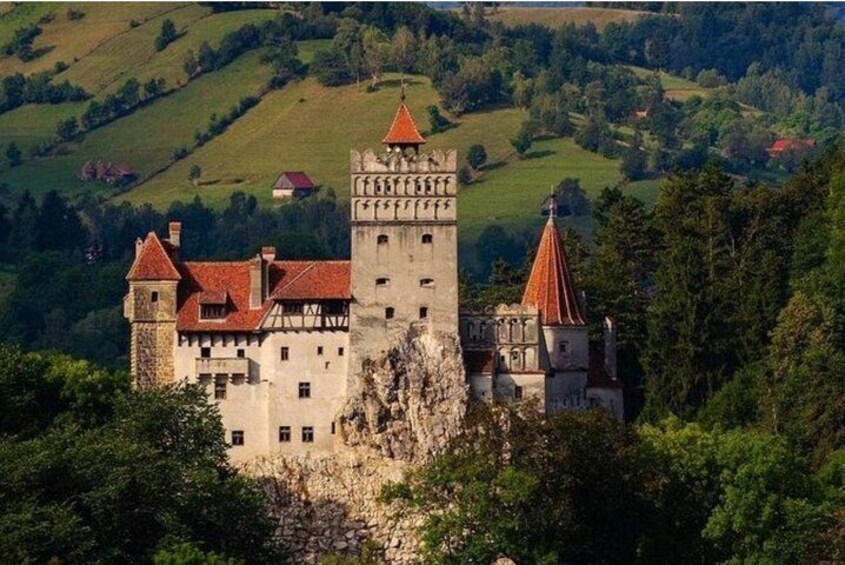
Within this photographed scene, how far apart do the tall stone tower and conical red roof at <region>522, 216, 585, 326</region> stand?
14.7ft

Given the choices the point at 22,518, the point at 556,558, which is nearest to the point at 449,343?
the point at 556,558

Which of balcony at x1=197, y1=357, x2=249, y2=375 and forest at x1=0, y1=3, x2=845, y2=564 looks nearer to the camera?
forest at x1=0, y1=3, x2=845, y2=564

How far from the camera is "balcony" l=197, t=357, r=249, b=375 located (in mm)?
102688

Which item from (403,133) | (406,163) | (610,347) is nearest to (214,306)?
(406,163)

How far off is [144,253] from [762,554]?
852 inches

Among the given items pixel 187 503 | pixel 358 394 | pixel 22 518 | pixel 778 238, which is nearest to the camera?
pixel 22 518

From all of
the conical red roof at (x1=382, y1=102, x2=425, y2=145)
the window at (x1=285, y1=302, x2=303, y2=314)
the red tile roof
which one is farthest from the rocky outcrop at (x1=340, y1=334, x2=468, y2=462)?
the conical red roof at (x1=382, y1=102, x2=425, y2=145)

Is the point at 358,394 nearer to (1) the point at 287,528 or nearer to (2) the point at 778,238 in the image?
(1) the point at 287,528

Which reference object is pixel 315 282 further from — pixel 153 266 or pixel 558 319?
pixel 558 319

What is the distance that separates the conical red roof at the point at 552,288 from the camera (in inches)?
4173

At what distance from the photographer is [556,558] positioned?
3765 inches

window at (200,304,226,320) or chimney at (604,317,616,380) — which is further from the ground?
window at (200,304,226,320)

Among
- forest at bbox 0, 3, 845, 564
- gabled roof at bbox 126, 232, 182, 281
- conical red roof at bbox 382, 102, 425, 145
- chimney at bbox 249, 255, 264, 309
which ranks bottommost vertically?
forest at bbox 0, 3, 845, 564

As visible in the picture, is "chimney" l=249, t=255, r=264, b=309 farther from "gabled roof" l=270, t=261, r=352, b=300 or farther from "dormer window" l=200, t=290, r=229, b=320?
"dormer window" l=200, t=290, r=229, b=320
